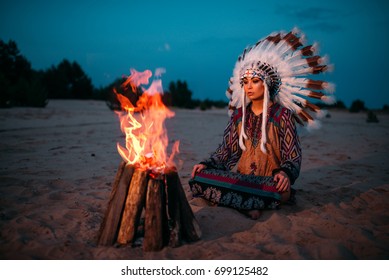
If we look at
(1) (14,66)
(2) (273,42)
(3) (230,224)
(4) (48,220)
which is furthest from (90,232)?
(1) (14,66)

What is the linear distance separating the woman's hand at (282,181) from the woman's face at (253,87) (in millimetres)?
1039

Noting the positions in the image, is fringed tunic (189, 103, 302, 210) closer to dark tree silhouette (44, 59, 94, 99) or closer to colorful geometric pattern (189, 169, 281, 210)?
colorful geometric pattern (189, 169, 281, 210)

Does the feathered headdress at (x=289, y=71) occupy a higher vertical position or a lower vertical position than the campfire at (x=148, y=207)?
higher

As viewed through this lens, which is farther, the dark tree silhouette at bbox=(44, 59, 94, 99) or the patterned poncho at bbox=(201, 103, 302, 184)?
the dark tree silhouette at bbox=(44, 59, 94, 99)

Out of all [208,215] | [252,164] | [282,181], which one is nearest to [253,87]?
[252,164]

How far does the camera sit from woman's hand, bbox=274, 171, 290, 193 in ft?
10.6

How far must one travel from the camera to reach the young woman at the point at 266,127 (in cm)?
350

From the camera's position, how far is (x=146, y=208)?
102 inches

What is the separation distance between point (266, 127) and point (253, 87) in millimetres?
543

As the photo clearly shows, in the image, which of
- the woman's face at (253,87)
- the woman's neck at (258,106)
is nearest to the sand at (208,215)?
the woman's neck at (258,106)

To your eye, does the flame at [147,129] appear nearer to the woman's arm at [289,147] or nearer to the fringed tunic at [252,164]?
the fringed tunic at [252,164]

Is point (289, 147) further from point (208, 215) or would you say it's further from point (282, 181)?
point (208, 215)

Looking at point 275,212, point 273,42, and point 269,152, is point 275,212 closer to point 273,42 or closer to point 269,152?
point 269,152

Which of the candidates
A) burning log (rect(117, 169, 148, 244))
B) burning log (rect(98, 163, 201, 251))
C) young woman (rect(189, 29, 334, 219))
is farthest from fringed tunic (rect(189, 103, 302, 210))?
burning log (rect(117, 169, 148, 244))
